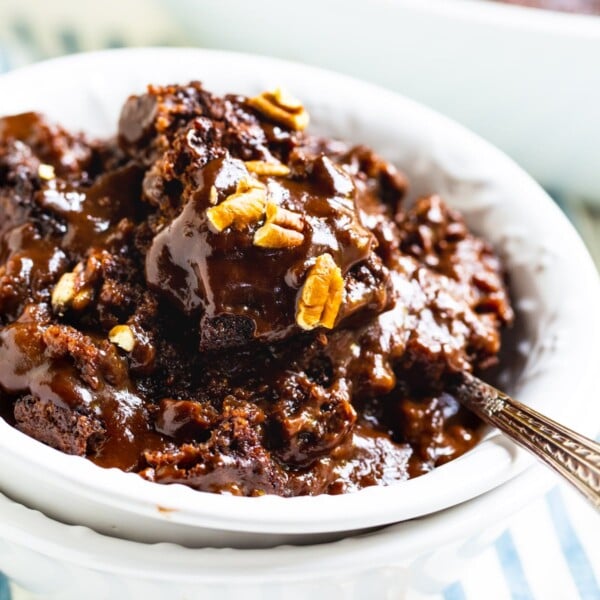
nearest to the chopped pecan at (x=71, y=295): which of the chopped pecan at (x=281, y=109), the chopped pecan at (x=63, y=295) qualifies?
the chopped pecan at (x=63, y=295)

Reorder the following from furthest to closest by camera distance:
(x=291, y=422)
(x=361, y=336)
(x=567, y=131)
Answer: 1. (x=567, y=131)
2. (x=361, y=336)
3. (x=291, y=422)

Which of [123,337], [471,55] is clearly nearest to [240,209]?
[123,337]

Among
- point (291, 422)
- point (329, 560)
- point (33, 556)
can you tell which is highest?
point (291, 422)

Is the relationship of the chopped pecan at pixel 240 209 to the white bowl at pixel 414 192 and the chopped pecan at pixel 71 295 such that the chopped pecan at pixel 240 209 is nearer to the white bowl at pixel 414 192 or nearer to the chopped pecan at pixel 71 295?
the chopped pecan at pixel 71 295

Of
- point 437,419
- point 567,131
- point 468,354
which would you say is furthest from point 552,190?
point 437,419

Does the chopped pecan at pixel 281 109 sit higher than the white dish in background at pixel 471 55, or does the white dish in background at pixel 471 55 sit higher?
the chopped pecan at pixel 281 109

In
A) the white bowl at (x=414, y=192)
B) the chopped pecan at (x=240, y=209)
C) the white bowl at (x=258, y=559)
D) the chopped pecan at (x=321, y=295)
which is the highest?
the chopped pecan at (x=240, y=209)

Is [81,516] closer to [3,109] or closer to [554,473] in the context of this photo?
[554,473]

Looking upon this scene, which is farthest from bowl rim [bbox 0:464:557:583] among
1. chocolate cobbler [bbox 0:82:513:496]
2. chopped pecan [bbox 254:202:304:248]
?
chopped pecan [bbox 254:202:304:248]
